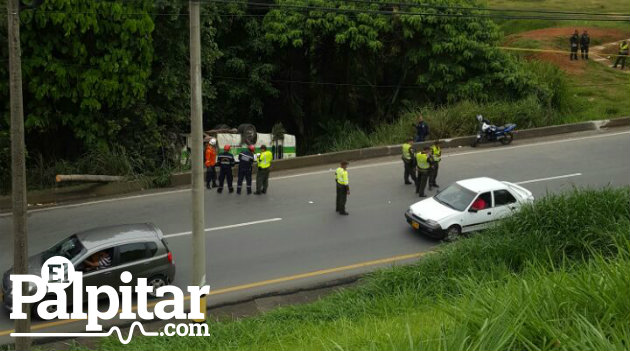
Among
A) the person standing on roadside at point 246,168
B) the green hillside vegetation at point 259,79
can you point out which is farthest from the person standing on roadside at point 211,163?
the green hillside vegetation at point 259,79

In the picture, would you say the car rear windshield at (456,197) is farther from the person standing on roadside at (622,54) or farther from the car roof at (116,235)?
the person standing on roadside at (622,54)

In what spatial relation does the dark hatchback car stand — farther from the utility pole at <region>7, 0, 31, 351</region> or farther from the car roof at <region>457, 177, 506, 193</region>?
the car roof at <region>457, 177, 506, 193</region>

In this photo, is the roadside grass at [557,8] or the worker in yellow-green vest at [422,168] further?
the roadside grass at [557,8]

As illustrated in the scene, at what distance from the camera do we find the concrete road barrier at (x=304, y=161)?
19.8 metres

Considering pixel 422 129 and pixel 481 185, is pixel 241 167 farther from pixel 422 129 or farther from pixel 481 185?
pixel 422 129

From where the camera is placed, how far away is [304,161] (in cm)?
2262

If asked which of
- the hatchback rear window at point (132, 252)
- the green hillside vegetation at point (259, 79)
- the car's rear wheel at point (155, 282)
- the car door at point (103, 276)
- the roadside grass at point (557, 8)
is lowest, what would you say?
the car's rear wheel at point (155, 282)

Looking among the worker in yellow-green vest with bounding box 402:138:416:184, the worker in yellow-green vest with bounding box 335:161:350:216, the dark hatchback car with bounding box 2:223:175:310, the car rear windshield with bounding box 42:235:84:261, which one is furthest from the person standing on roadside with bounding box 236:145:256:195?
the car rear windshield with bounding box 42:235:84:261

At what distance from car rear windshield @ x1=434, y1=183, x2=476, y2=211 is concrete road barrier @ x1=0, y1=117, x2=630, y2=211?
6.49m

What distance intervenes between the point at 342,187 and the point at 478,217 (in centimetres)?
322

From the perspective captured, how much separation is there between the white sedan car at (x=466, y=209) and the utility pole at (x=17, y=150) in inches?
326

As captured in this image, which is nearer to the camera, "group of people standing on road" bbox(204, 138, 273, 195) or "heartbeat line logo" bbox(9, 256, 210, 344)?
→ "heartbeat line logo" bbox(9, 256, 210, 344)

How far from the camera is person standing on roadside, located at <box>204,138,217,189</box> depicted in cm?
1972

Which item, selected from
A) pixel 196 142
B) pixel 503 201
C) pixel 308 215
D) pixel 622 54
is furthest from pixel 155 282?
pixel 622 54
